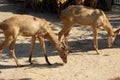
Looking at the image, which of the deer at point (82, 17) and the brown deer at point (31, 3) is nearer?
the deer at point (82, 17)

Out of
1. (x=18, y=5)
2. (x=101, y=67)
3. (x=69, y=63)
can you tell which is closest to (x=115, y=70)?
(x=101, y=67)

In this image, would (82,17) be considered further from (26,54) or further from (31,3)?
(31,3)

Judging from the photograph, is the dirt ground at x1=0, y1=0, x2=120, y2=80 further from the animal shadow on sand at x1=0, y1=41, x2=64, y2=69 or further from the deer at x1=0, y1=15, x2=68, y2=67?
the deer at x1=0, y1=15, x2=68, y2=67

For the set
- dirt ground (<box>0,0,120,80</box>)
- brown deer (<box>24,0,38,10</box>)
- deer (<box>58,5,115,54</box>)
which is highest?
deer (<box>58,5,115,54</box>)

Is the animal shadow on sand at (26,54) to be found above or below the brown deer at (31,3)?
below

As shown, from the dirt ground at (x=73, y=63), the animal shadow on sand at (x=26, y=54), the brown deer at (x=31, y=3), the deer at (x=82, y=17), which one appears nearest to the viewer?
the dirt ground at (x=73, y=63)

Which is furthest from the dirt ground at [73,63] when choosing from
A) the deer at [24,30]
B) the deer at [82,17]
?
the deer at [82,17]

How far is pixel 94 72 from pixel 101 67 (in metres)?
0.44

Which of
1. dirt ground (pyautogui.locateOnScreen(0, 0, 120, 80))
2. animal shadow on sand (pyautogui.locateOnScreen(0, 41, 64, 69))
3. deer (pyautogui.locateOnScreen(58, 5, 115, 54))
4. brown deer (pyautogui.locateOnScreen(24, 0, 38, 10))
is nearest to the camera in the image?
dirt ground (pyautogui.locateOnScreen(0, 0, 120, 80))

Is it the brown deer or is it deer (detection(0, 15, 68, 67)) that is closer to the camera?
deer (detection(0, 15, 68, 67))

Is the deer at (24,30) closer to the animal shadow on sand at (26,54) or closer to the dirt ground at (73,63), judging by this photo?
the animal shadow on sand at (26,54)

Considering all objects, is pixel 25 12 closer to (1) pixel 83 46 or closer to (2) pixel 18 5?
(2) pixel 18 5

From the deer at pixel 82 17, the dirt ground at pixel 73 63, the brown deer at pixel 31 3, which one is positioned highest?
the deer at pixel 82 17

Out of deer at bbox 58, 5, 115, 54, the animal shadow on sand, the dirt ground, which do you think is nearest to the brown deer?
the dirt ground
